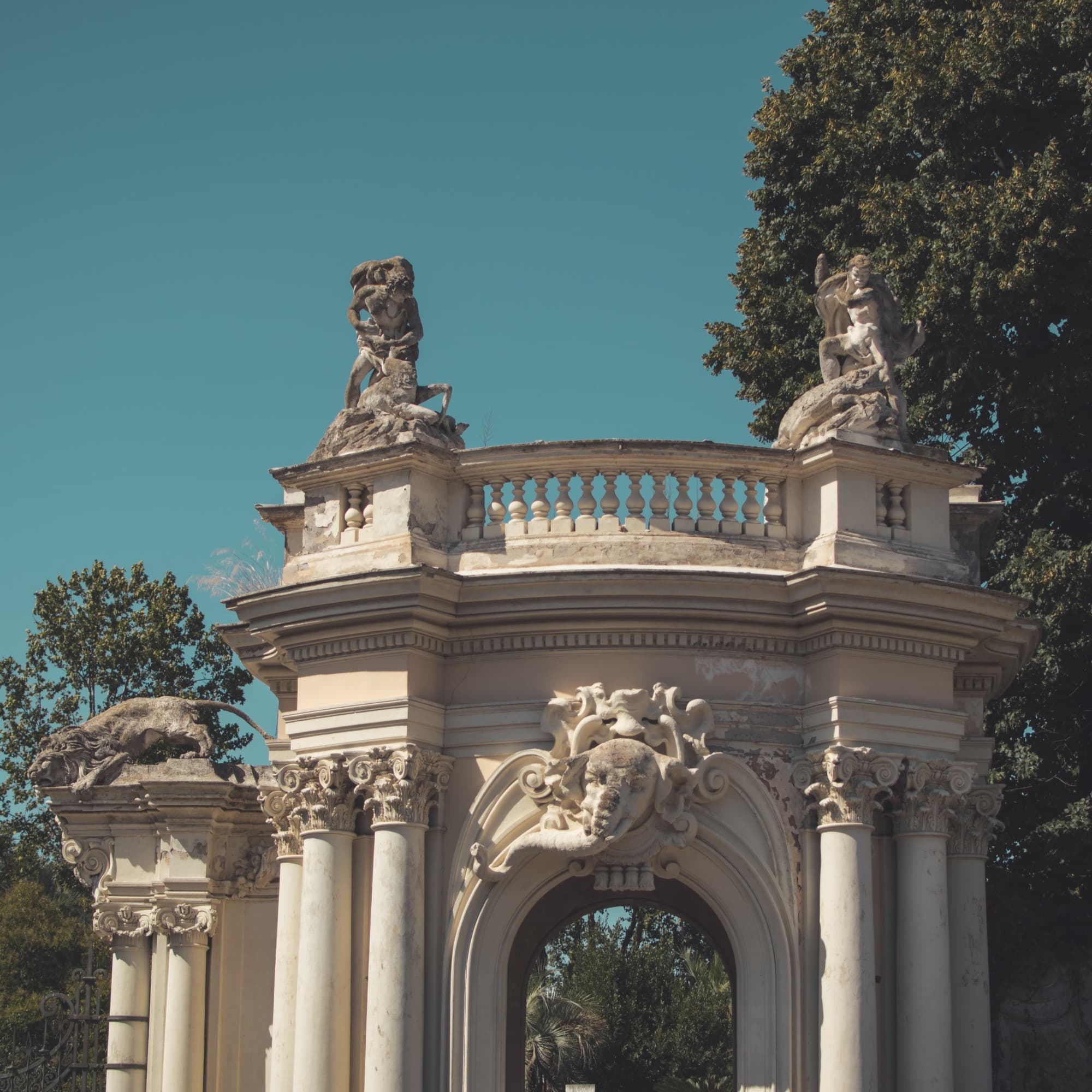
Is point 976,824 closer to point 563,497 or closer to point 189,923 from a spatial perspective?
point 563,497

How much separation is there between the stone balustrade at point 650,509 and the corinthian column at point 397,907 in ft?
4.91

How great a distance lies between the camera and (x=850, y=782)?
509 inches

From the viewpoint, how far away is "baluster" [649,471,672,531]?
13523 mm

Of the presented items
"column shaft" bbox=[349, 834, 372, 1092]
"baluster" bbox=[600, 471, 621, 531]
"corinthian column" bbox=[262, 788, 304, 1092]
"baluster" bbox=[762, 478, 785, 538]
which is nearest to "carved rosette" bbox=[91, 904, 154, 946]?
"corinthian column" bbox=[262, 788, 304, 1092]

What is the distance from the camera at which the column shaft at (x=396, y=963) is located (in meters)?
12.6

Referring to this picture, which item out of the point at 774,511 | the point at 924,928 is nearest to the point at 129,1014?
the point at 924,928

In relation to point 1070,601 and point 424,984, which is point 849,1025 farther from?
point 1070,601

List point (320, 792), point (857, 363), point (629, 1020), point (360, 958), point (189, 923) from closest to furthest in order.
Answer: point (360, 958) → point (320, 792) → point (857, 363) → point (189, 923) → point (629, 1020)

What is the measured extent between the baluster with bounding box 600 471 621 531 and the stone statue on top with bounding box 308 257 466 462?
4.01 ft

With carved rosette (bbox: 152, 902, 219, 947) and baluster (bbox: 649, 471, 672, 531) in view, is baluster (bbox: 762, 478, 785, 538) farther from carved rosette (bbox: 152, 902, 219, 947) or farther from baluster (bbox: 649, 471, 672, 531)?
carved rosette (bbox: 152, 902, 219, 947)

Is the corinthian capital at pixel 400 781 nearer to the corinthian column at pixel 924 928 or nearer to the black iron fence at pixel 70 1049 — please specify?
the corinthian column at pixel 924 928

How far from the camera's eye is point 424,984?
1300cm

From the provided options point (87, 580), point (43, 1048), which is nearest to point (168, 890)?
point (43, 1048)

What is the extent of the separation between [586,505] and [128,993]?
23.1 ft
